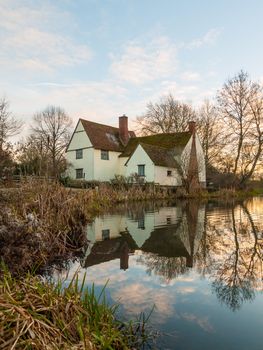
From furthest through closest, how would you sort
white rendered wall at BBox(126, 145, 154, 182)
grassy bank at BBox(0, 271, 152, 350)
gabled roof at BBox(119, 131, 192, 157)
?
1. gabled roof at BBox(119, 131, 192, 157)
2. white rendered wall at BBox(126, 145, 154, 182)
3. grassy bank at BBox(0, 271, 152, 350)

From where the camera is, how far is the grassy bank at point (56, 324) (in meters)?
2.38

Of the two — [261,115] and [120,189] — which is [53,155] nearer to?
[120,189]

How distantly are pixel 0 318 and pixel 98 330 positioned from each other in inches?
33.9

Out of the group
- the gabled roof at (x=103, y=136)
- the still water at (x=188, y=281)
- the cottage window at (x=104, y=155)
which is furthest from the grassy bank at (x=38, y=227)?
the gabled roof at (x=103, y=136)

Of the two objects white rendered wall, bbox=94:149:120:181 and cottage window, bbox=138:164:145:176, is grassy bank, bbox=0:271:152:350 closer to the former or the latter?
cottage window, bbox=138:164:145:176

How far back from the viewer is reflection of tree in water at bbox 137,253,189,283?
5.37 meters

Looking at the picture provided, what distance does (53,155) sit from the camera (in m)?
47.9

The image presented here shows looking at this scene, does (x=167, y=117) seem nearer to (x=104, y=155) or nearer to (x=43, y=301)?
(x=104, y=155)

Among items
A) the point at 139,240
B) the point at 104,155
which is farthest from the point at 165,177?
the point at 139,240

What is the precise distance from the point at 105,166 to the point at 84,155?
288cm

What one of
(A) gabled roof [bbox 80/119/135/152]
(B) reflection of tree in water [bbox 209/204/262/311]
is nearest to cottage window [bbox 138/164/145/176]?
(A) gabled roof [bbox 80/119/135/152]

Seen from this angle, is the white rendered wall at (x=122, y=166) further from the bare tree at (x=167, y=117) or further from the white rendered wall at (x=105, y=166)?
the bare tree at (x=167, y=117)

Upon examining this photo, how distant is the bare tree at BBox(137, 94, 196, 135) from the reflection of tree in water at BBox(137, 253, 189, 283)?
137 ft

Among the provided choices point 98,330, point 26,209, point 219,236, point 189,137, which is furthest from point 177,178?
point 98,330
